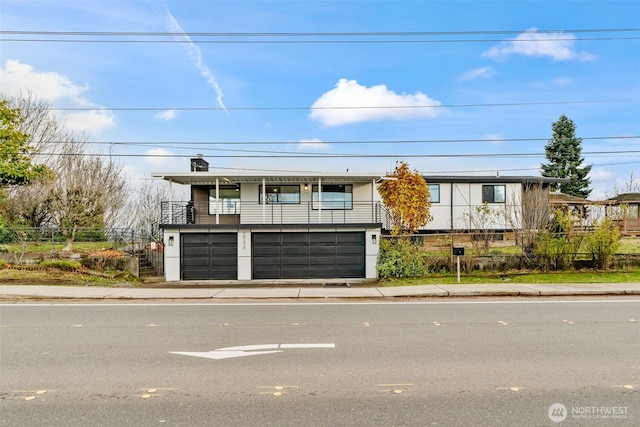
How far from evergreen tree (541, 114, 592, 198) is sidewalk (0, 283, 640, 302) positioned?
3440 centimetres

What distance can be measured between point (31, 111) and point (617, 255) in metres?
38.1

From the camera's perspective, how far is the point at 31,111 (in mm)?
30500

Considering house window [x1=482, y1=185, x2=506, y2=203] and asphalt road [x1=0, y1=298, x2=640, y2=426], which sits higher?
house window [x1=482, y1=185, x2=506, y2=203]

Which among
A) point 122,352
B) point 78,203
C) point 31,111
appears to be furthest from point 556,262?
point 31,111

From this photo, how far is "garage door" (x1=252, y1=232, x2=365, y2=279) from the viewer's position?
20.4m

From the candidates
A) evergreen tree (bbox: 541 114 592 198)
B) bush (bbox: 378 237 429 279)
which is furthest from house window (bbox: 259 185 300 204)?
evergreen tree (bbox: 541 114 592 198)

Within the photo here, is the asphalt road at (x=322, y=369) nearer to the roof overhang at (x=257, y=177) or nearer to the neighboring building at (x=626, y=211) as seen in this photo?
the neighboring building at (x=626, y=211)

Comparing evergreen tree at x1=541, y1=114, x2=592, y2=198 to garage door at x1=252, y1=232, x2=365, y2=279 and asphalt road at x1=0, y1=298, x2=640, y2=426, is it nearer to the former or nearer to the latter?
garage door at x1=252, y1=232, x2=365, y2=279

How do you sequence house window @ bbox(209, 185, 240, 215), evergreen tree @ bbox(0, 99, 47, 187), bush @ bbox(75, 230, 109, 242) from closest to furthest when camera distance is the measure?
1. evergreen tree @ bbox(0, 99, 47, 187)
2. house window @ bbox(209, 185, 240, 215)
3. bush @ bbox(75, 230, 109, 242)

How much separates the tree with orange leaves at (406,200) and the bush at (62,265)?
48.9 feet

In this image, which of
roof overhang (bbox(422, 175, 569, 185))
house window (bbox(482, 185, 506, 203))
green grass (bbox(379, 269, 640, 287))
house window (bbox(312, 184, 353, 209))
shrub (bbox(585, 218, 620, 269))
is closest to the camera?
green grass (bbox(379, 269, 640, 287))

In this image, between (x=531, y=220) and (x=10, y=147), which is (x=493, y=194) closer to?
(x=531, y=220)

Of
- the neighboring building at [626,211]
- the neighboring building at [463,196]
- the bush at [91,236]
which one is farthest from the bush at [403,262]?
the bush at [91,236]

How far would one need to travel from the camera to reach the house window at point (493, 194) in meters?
27.0
